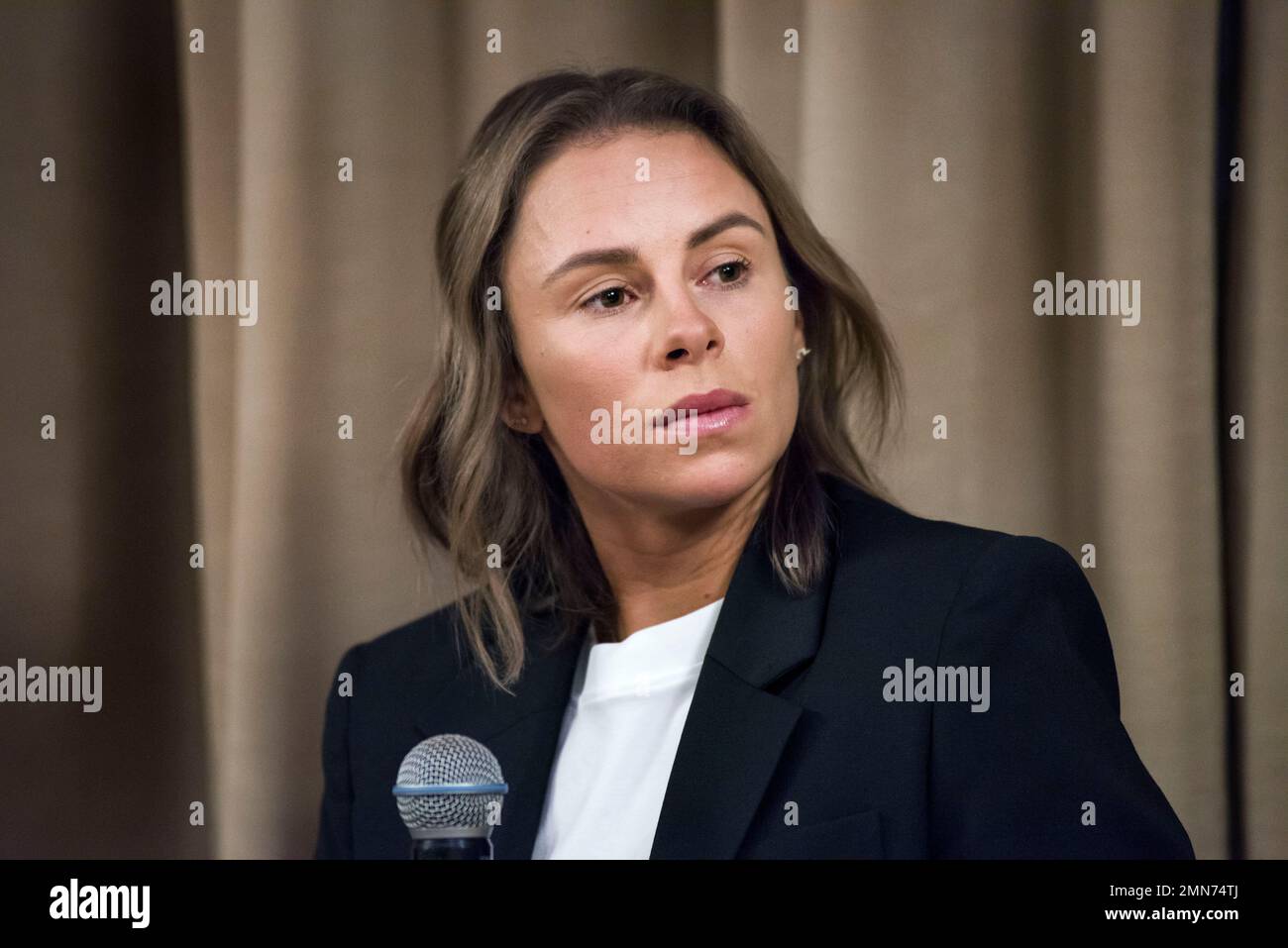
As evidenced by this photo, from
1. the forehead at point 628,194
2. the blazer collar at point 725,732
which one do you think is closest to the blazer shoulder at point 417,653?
the blazer collar at point 725,732

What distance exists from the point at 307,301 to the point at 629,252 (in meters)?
0.85

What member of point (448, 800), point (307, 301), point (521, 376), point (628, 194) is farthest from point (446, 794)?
point (307, 301)

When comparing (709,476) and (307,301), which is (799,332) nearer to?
(709,476)

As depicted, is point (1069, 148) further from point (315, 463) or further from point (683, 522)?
point (315, 463)

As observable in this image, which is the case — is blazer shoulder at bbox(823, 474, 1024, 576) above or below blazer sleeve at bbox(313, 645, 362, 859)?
above

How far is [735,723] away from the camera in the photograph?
5.73 feet

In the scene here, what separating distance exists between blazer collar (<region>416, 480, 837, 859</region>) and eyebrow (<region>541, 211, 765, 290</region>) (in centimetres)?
41

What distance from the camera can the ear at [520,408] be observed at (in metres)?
2.10

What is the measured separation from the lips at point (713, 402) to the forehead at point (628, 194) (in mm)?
231

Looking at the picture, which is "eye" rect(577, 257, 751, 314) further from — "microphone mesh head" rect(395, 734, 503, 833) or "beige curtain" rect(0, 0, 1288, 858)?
"microphone mesh head" rect(395, 734, 503, 833)

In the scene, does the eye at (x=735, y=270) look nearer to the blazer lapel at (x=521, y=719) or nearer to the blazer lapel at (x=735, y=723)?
the blazer lapel at (x=735, y=723)

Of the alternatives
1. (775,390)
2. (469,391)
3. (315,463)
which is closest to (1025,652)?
(775,390)

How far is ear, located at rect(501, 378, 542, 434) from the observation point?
210 centimetres

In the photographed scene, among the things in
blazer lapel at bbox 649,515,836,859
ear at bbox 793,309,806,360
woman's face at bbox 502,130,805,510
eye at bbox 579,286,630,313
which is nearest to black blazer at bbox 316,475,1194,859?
blazer lapel at bbox 649,515,836,859
